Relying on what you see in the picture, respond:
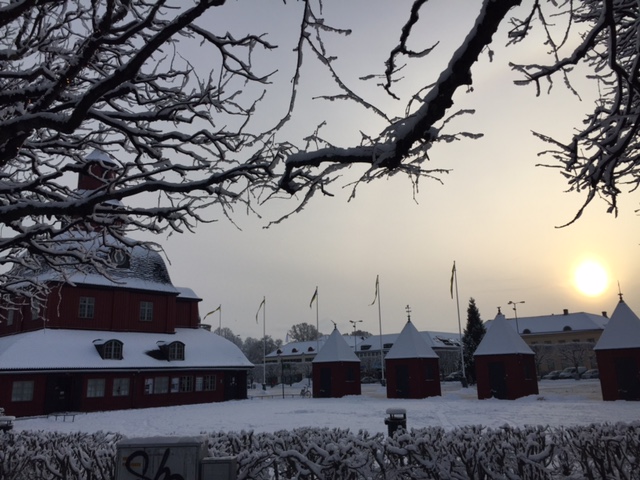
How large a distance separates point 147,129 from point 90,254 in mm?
3219

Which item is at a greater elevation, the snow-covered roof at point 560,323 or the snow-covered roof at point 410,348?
the snow-covered roof at point 560,323

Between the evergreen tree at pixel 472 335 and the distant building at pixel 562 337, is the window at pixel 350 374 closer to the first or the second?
the evergreen tree at pixel 472 335

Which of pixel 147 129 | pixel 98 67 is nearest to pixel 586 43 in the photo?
pixel 147 129

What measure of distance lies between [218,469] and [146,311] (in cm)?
3399

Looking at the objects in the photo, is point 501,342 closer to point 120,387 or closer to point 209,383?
point 209,383

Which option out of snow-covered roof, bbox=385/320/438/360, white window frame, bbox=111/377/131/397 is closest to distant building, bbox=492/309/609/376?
snow-covered roof, bbox=385/320/438/360

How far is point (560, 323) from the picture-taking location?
82250 mm

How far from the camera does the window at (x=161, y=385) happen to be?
34.1 m

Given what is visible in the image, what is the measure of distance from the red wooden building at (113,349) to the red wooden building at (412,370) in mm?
10965

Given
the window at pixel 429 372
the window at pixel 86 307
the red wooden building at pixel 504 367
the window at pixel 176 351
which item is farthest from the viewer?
the window at pixel 429 372

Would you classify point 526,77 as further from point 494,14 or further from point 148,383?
point 148,383

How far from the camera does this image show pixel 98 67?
9.16 metres

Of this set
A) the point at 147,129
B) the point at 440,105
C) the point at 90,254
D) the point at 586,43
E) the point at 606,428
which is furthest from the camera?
the point at 90,254

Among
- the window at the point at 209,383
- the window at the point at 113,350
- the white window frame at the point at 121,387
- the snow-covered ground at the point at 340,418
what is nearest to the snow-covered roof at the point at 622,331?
the snow-covered ground at the point at 340,418
